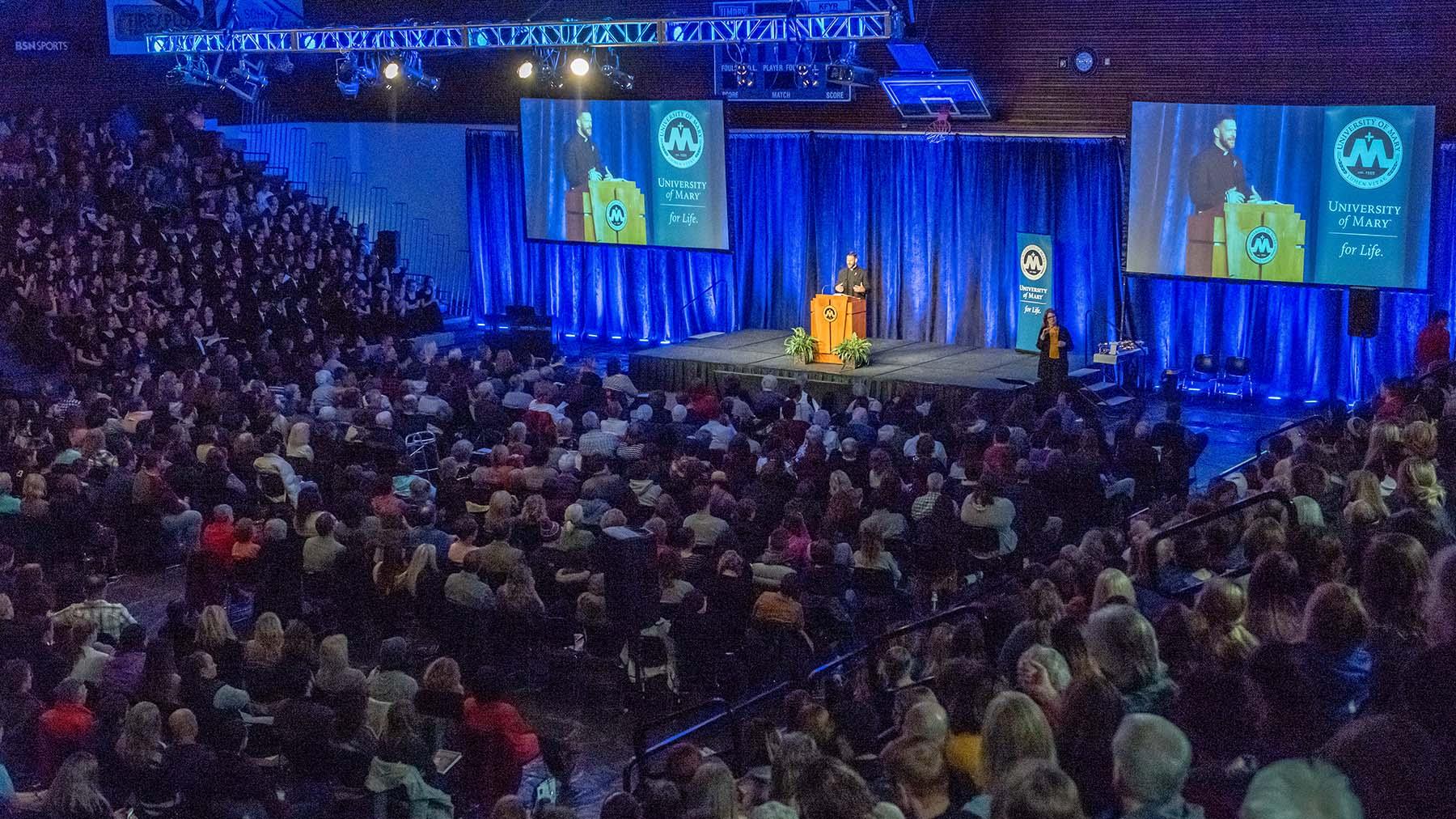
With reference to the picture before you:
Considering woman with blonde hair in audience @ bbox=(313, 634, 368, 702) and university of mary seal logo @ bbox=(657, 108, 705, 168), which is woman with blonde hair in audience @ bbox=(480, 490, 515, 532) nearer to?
woman with blonde hair in audience @ bbox=(313, 634, 368, 702)

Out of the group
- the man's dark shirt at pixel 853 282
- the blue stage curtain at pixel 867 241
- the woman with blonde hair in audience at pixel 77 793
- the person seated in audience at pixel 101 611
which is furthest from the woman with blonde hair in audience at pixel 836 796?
the blue stage curtain at pixel 867 241

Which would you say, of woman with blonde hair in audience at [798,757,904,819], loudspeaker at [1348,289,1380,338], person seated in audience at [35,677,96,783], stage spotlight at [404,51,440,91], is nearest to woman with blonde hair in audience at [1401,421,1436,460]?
woman with blonde hair in audience at [798,757,904,819]

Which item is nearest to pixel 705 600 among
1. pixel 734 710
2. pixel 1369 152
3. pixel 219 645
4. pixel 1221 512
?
pixel 734 710

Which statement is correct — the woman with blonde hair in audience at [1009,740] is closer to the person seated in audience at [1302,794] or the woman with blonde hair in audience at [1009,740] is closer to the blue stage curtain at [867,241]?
the person seated in audience at [1302,794]

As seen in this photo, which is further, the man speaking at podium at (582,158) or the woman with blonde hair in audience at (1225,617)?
the man speaking at podium at (582,158)

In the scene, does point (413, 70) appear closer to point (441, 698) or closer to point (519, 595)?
point (519, 595)

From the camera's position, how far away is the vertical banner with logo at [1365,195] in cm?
1553

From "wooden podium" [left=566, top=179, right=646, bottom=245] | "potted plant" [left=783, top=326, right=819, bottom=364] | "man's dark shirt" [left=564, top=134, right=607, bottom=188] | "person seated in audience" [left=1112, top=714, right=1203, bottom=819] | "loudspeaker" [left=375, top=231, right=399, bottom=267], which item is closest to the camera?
"person seated in audience" [left=1112, top=714, right=1203, bottom=819]

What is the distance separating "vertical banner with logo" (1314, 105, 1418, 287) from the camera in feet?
51.0

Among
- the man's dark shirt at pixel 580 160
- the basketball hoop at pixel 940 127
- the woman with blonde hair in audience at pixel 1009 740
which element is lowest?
the woman with blonde hair in audience at pixel 1009 740

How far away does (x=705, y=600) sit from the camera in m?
8.34

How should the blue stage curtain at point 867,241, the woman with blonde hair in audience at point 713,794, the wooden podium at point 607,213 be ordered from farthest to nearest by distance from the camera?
1. the wooden podium at point 607,213
2. the blue stage curtain at point 867,241
3. the woman with blonde hair in audience at point 713,794

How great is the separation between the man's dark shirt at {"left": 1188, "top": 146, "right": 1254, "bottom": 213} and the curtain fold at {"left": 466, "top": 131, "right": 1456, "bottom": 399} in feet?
3.43

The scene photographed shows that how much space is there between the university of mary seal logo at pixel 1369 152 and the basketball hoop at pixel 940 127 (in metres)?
4.66
